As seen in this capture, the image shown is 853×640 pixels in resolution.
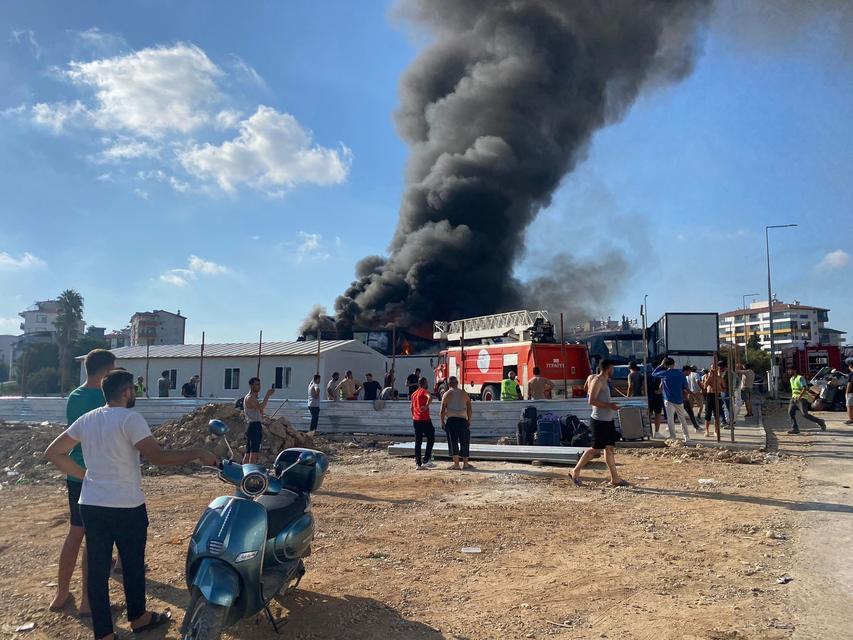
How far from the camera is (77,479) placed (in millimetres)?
3971

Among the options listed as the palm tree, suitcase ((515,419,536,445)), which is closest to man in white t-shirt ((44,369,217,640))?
suitcase ((515,419,536,445))

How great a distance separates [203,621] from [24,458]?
10.1 m

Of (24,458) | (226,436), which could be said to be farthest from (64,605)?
(24,458)

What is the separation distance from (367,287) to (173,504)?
126 ft

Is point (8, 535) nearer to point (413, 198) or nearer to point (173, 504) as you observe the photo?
point (173, 504)

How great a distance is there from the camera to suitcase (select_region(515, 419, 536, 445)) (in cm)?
1177

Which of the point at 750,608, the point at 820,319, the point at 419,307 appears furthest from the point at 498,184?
the point at 820,319

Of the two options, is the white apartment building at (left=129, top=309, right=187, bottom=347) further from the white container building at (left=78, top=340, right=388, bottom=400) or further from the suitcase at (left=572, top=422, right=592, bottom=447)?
the suitcase at (left=572, top=422, right=592, bottom=447)

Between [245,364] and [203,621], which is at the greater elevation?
[245,364]

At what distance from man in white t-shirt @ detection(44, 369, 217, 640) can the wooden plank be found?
707 centimetres

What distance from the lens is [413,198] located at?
145 feet

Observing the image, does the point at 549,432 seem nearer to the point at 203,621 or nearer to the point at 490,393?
the point at 490,393

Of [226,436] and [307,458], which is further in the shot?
[226,436]

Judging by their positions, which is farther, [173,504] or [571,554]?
[173,504]
